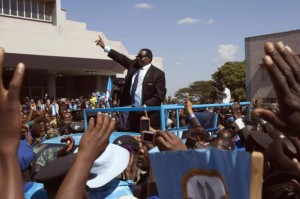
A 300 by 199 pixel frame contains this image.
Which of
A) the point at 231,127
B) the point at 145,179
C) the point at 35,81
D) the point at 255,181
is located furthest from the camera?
the point at 35,81

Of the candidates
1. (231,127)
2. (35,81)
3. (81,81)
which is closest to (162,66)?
(81,81)

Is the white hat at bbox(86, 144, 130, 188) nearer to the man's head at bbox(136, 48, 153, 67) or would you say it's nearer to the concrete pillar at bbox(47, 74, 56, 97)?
the man's head at bbox(136, 48, 153, 67)

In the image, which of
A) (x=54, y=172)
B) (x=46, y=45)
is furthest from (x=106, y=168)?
(x=46, y=45)

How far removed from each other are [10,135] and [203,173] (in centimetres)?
66

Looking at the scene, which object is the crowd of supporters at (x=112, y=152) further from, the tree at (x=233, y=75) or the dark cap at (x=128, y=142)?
the tree at (x=233, y=75)

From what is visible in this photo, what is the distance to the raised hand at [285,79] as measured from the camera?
4.23 ft

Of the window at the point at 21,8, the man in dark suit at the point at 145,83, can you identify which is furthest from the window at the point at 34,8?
the man in dark suit at the point at 145,83

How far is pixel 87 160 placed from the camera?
5.61 feet

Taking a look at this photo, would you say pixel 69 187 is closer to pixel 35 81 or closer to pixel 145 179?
pixel 145 179

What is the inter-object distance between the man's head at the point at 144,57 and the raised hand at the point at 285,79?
396cm

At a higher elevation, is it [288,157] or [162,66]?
[162,66]

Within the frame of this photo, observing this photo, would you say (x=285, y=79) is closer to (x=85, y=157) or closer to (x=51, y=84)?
(x=85, y=157)

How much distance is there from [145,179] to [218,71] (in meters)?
41.5

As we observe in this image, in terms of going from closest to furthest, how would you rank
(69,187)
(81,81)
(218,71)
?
(69,187) → (81,81) → (218,71)
